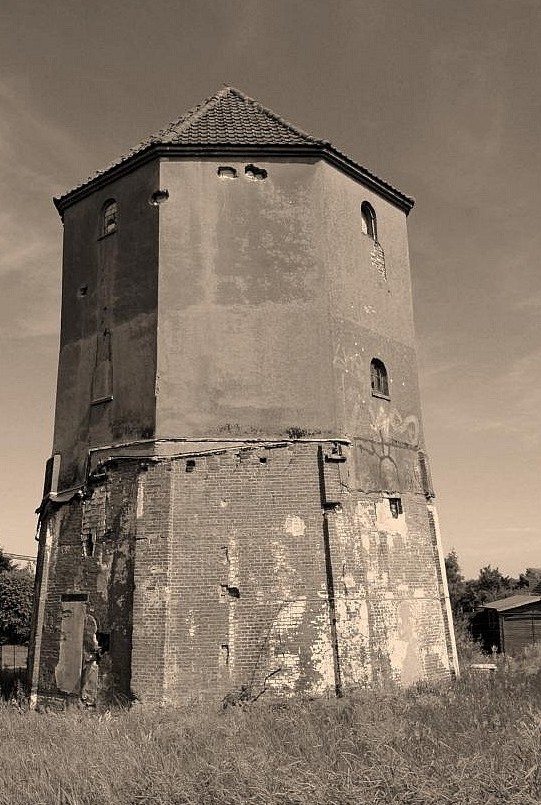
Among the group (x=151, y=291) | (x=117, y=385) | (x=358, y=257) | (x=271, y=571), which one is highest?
(x=358, y=257)

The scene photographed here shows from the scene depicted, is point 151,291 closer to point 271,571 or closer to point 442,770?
point 271,571

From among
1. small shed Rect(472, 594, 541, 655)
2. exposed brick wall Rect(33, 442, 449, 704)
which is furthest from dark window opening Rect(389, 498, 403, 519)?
small shed Rect(472, 594, 541, 655)

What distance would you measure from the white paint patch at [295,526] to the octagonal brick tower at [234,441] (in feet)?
0.08

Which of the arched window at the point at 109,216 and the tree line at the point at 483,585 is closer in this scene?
the arched window at the point at 109,216

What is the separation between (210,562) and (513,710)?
525cm

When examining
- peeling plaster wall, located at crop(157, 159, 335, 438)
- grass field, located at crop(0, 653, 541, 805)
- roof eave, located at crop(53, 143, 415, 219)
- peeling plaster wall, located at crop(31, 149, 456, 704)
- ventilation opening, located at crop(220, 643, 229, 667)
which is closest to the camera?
grass field, located at crop(0, 653, 541, 805)

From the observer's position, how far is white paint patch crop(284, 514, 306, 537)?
473 inches

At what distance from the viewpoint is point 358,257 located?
47.9ft

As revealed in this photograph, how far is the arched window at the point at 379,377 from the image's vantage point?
46.7ft

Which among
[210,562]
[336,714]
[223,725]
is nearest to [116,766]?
[223,725]

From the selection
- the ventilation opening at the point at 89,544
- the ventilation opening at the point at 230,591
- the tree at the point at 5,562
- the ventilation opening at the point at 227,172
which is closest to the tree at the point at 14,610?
the tree at the point at 5,562

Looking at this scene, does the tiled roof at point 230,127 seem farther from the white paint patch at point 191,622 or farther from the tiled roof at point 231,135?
the white paint patch at point 191,622

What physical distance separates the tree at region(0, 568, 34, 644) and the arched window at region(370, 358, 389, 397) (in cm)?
2349

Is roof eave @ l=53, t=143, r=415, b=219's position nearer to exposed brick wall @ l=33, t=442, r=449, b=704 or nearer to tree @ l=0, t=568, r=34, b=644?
exposed brick wall @ l=33, t=442, r=449, b=704
